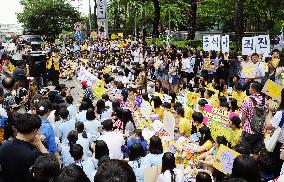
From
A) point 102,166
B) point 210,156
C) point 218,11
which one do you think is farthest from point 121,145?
point 218,11

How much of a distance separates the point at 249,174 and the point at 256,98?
2963 mm

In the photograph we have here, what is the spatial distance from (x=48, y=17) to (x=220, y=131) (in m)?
40.2

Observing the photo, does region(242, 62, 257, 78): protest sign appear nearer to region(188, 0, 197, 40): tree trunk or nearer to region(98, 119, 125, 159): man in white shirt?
region(98, 119, 125, 159): man in white shirt

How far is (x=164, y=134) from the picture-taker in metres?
7.08

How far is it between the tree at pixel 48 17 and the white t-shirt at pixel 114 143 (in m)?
37.1

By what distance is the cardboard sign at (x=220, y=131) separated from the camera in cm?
591

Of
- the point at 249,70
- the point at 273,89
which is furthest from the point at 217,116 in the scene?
the point at 249,70

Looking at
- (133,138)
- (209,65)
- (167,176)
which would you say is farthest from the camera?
(209,65)

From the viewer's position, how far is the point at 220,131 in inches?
237

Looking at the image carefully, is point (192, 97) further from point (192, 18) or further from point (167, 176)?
point (192, 18)

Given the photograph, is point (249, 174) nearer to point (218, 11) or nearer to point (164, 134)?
point (164, 134)

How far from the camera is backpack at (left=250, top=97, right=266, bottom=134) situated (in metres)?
6.60

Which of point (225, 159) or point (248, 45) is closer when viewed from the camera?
point (225, 159)

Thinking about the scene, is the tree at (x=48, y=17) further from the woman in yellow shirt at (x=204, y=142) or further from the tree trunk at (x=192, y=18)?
the woman in yellow shirt at (x=204, y=142)
